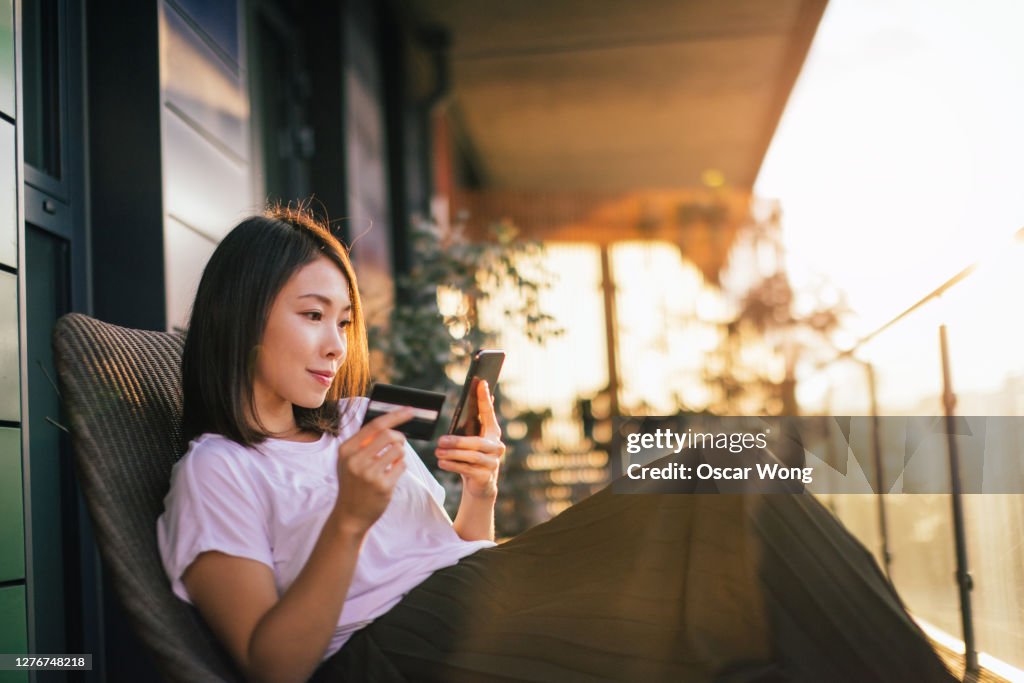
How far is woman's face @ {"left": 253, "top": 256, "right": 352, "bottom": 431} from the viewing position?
1436 mm

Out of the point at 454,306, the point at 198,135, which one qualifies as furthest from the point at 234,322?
the point at 454,306

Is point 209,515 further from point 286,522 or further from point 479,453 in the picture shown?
point 479,453

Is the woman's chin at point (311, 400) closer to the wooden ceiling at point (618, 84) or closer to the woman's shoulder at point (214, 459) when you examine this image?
the woman's shoulder at point (214, 459)

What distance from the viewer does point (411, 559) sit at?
141cm

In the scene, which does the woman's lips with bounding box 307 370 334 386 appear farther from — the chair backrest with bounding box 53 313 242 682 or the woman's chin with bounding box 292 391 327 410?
the chair backrest with bounding box 53 313 242 682

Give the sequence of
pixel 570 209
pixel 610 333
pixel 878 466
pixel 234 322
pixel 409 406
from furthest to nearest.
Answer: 1. pixel 570 209
2. pixel 610 333
3. pixel 878 466
4. pixel 234 322
5. pixel 409 406

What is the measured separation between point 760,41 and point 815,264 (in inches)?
98.8

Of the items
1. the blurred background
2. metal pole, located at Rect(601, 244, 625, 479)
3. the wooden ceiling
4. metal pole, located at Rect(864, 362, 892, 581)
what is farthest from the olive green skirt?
metal pole, located at Rect(601, 244, 625, 479)

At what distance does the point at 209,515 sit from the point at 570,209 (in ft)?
25.1

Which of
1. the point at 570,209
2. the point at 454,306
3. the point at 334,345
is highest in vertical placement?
the point at 570,209

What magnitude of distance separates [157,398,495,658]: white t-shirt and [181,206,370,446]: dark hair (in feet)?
0.19

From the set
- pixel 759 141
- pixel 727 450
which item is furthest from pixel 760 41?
pixel 727 450

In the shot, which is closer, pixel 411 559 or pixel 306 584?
pixel 306 584

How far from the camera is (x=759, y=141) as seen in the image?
8.61 metres
